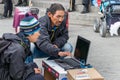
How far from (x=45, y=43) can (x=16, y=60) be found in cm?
114

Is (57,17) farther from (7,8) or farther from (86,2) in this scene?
(7,8)

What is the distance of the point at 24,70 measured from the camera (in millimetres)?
3139

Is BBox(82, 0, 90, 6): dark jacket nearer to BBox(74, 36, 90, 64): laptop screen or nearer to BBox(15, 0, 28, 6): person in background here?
BBox(15, 0, 28, 6): person in background

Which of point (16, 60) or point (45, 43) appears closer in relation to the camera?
point (16, 60)

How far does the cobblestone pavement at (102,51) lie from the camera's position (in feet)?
17.0

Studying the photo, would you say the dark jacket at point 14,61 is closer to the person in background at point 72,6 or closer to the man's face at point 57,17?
the man's face at point 57,17

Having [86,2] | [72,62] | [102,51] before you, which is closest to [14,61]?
[72,62]

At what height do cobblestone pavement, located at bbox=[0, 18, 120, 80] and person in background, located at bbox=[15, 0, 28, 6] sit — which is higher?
person in background, located at bbox=[15, 0, 28, 6]

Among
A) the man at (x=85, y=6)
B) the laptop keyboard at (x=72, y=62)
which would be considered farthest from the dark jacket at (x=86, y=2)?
the laptop keyboard at (x=72, y=62)

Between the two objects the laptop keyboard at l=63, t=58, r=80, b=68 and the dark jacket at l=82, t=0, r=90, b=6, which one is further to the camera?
the dark jacket at l=82, t=0, r=90, b=6

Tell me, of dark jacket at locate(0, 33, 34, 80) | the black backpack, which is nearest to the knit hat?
dark jacket at locate(0, 33, 34, 80)

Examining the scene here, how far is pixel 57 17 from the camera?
4.04m

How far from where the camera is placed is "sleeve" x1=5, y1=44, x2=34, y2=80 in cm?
298

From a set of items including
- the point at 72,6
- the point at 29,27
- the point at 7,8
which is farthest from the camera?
the point at 7,8
